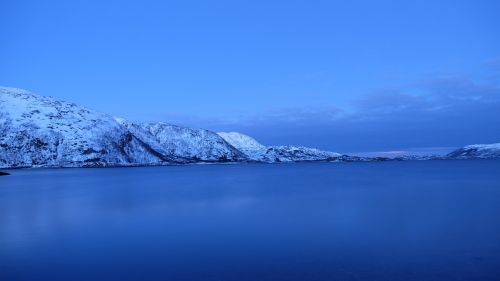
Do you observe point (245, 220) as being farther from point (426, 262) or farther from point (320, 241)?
point (426, 262)

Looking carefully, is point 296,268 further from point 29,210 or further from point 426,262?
point 29,210

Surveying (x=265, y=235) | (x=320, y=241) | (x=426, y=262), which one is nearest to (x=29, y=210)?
(x=265, y=235)

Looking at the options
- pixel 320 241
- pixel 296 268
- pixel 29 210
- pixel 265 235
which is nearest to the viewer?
pixel 296 268

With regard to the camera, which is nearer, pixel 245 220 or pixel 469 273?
pixel 469 273

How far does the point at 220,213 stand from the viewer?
3431 cm

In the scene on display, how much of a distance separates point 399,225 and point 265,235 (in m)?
8.77

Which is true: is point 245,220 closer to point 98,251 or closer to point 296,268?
point 98,251

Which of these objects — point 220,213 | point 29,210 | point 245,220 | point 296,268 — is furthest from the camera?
point 29,210

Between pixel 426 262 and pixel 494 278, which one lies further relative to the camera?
pixel 426 262

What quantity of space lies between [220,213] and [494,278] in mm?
22931

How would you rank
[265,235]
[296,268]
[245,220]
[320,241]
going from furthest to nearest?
[245,220] → [265,235] → [320,241] → [296,268]

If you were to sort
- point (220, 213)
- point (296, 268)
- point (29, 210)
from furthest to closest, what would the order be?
point (29, 210) → point (220, 213) → point (296, 268)

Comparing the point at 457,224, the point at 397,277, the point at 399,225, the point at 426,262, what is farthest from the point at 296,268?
the point at 457,224

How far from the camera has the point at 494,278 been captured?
45.3ft
